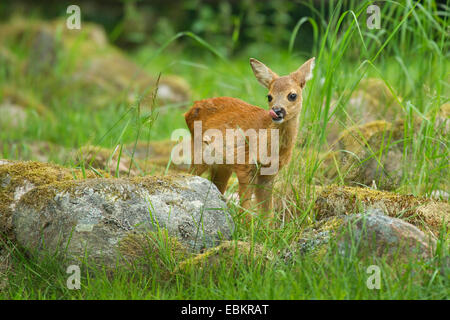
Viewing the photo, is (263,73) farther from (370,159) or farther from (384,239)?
(384,239)

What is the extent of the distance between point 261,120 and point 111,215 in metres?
1.19

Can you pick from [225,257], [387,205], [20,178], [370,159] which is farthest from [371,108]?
[20,178]

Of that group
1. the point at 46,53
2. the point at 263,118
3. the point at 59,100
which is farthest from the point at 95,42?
the point at 263,118

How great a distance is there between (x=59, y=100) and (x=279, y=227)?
Result: 493 centimetres

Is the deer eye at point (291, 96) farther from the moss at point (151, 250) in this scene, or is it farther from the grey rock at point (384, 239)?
the moss at point (151, 250)

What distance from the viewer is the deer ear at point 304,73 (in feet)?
12.1

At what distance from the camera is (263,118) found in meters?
3.80

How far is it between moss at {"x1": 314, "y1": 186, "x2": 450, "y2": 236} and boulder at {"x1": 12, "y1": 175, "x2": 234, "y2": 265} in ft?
2.08

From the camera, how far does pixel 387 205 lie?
3467mm

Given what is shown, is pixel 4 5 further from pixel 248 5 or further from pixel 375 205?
pixel 375 205

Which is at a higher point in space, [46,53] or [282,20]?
[282,20]

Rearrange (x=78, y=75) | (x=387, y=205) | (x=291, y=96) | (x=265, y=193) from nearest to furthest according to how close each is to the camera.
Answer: (x=387, y=205), (x=291, y=96), (x=265, y=193), (x=78, y=75)

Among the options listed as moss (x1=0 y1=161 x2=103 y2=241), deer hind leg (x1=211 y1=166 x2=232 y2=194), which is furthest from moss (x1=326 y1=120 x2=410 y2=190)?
moss (x1=0 y1=161 x2=103 y2=241)

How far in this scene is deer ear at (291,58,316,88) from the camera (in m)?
3.70
